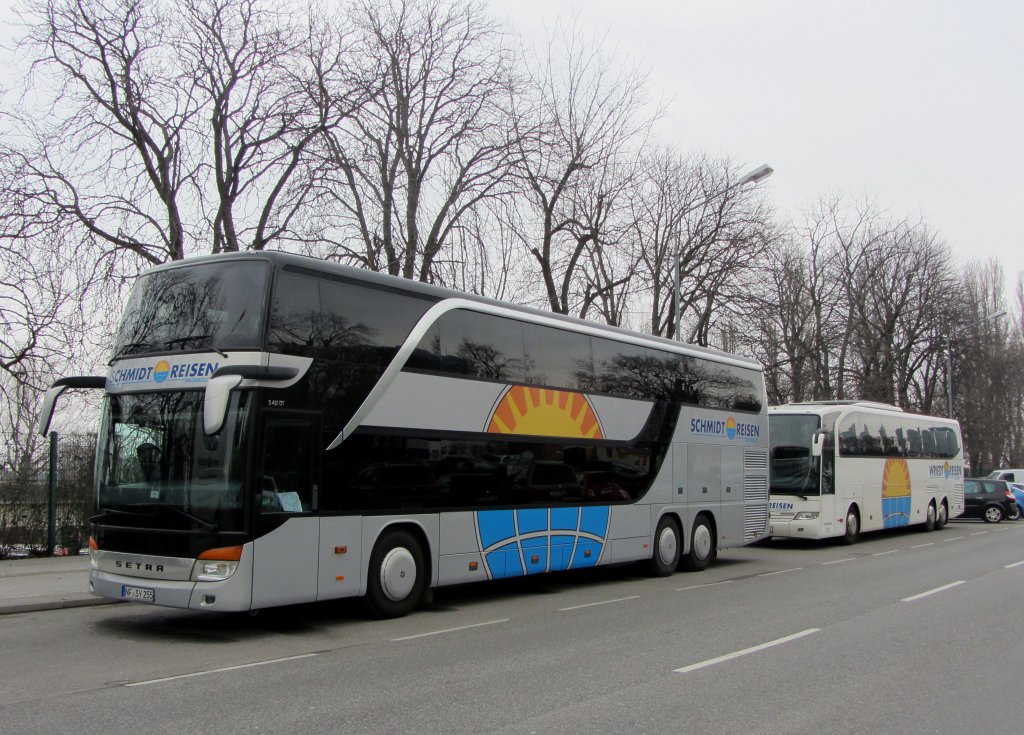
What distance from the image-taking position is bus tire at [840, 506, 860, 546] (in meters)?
22.6

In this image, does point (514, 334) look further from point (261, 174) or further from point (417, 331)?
point (261, 174)

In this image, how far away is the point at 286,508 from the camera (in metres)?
9.64

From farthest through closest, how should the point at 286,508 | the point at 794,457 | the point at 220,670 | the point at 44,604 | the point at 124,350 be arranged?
the point at 794,457 → the point at 44,604 → the point at 124,350 → the point at 286,508 → the point at 220,670

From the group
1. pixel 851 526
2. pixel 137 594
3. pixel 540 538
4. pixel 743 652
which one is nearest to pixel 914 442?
pixel 851 526

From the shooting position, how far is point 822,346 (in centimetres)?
4306

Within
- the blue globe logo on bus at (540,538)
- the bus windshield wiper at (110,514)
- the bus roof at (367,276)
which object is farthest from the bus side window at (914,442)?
the bus windshield wiper at (110,514)

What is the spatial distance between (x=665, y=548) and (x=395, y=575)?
263 inches

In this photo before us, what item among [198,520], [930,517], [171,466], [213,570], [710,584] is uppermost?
[171,466]

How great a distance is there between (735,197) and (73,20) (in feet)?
70.8

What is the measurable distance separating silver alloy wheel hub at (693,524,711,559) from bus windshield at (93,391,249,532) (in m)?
10.0

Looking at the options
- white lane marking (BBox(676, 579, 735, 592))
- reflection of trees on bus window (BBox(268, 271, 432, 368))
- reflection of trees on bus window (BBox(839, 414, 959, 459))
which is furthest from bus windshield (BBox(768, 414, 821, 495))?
reflection of trees on bus window (BBox(268, 271, 432, 368))

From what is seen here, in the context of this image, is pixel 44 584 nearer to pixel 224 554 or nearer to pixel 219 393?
pixel 224 554

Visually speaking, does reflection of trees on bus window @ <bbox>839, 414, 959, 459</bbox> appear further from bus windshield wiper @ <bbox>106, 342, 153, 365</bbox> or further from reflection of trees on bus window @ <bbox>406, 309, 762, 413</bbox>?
bus windshield wiper @ <bbox>106, 342, 153, 365</bbox>

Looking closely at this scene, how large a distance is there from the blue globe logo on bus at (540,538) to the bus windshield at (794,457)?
889 cm
